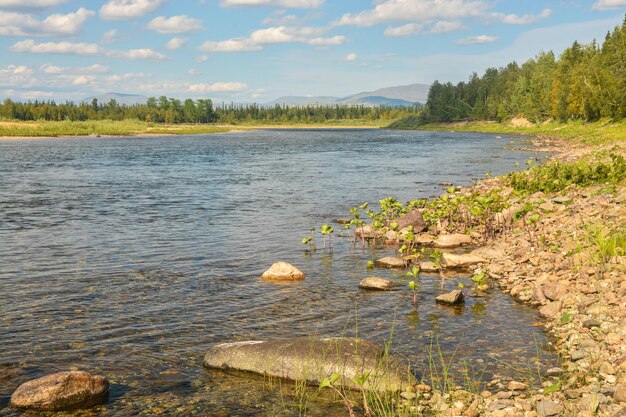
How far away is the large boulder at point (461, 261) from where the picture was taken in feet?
54.1

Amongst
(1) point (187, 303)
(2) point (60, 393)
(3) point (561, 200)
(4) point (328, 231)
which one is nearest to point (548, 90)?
(3) point (561, 200)

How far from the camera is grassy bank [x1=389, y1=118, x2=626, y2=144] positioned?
65.1 metres

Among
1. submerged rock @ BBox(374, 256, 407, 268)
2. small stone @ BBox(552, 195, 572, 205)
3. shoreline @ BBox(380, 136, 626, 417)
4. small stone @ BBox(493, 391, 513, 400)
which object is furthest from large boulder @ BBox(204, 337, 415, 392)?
small stone @ BBox(552, 195, 572, 205)

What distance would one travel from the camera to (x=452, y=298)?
13.2 meters

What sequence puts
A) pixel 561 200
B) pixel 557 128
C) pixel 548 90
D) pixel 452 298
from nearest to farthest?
pixel 452 298 → pixel 561 200 → pixel 557 128 → pixel 548 90

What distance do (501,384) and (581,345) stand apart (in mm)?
1974

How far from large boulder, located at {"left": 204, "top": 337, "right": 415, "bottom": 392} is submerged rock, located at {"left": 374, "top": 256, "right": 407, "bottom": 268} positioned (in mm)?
6965

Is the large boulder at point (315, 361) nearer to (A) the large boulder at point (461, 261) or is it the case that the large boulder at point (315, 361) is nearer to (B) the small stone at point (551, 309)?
(B) the small stone at point (551, 309)

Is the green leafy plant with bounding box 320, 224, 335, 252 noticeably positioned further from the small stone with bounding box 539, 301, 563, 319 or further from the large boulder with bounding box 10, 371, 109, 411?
the large boulder with bounding box 10, 371, 109, 411

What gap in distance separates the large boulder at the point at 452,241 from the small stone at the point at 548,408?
11.6 metres

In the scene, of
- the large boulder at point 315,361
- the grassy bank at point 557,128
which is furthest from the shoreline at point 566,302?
the grassy bank at point 557,128

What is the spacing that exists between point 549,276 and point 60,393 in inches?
419

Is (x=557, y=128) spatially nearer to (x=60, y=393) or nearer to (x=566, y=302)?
(x=566, y=302)

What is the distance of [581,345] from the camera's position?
9992 millimetres
